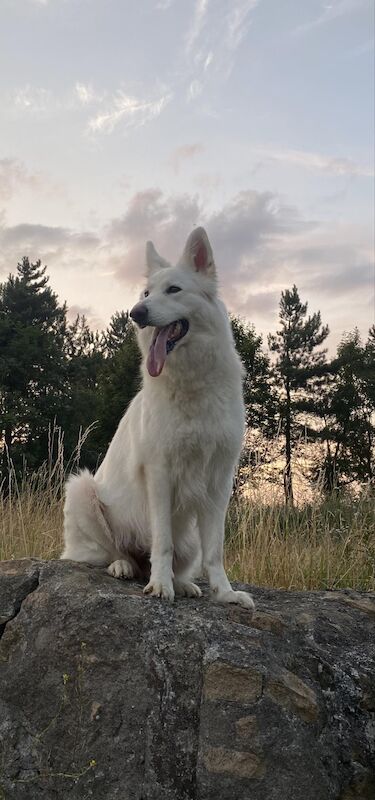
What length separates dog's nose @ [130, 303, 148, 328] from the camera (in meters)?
3.35

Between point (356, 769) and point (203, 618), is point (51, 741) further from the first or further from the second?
point (356, 769)

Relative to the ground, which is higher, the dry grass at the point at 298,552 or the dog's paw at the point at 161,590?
the dry grass at the point at 298,552

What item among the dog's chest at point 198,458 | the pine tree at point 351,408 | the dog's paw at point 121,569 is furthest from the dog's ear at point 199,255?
the pine tree at point 351,408

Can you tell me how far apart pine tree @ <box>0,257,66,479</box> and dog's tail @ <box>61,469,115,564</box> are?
21163mm

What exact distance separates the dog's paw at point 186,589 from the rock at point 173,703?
0.20m

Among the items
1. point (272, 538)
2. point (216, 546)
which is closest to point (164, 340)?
point (216, 546)

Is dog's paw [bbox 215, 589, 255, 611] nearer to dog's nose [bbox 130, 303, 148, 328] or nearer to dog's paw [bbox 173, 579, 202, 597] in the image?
dog's paw [bbox 173, 579, 202, 597]

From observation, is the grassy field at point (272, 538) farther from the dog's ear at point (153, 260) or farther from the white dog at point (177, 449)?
the dog's ear at point (153, 260)

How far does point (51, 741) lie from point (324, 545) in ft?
12.7

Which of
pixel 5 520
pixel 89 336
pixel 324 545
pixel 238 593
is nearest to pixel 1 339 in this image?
pixel 89 336

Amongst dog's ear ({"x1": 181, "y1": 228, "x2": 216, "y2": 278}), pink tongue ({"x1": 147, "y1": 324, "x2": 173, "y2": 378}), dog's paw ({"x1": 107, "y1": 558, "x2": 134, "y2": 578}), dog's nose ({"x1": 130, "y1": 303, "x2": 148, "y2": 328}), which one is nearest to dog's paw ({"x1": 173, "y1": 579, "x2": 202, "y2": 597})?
dog's paw ({"x1": 107, "y1": 558, "x2": 134, "y2": 578})

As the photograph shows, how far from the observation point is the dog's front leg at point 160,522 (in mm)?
3404

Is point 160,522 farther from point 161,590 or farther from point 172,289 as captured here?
point 172,289

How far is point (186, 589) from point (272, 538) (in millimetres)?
2741
